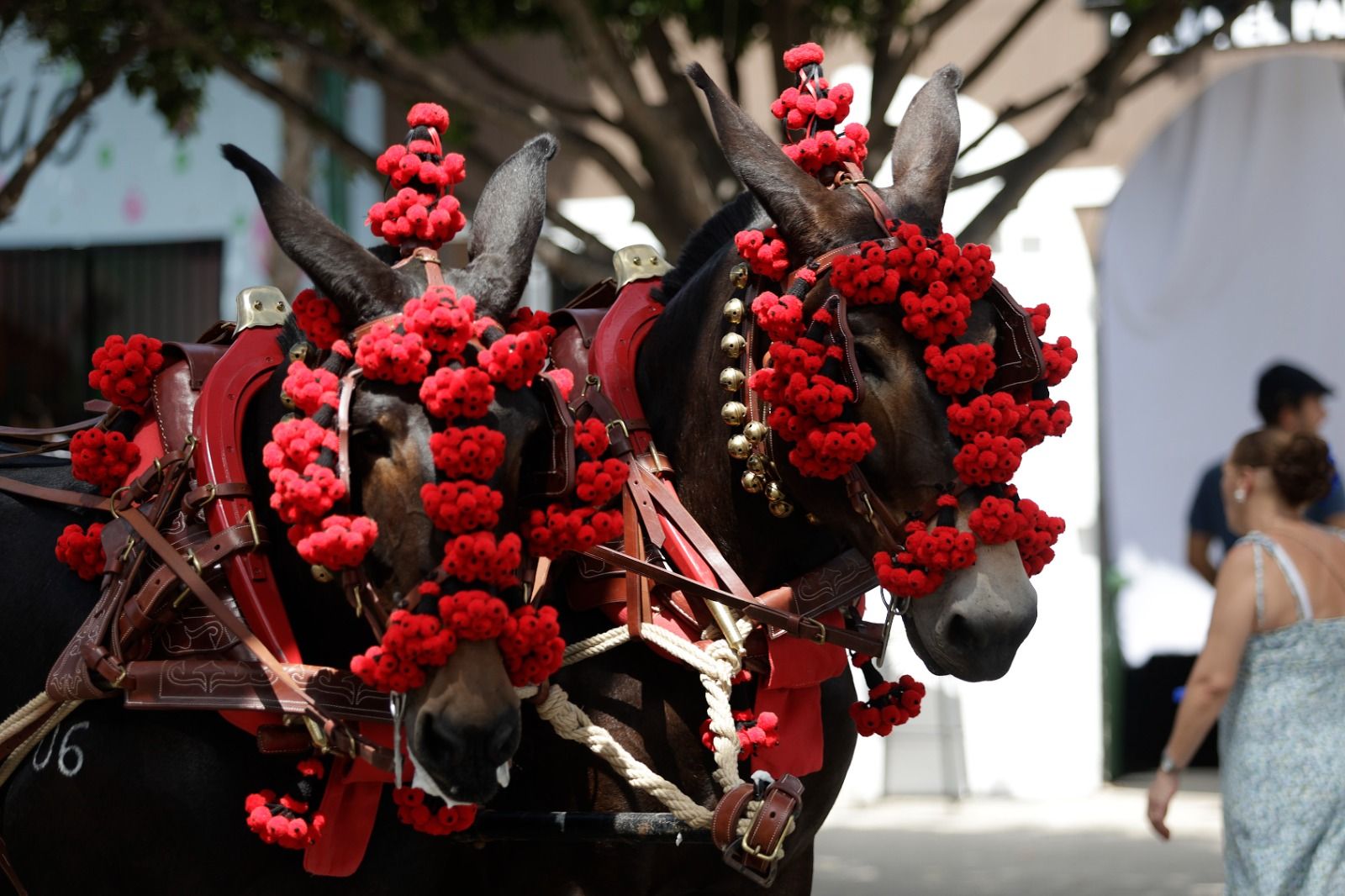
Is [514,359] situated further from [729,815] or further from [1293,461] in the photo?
[1293,461]

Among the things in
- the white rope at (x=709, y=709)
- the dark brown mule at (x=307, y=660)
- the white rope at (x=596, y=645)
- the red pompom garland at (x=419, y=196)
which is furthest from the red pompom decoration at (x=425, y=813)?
the red pompom garland at (x=419, y=196)

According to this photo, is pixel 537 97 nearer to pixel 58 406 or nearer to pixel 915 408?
pixel 58 406

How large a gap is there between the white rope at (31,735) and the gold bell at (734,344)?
134 cm

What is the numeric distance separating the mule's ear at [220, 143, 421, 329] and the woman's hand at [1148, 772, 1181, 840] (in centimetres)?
282

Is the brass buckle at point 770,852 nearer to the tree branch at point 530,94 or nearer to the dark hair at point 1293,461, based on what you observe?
the dark hair at point 1293,461

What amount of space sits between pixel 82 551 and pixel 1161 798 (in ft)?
9.93

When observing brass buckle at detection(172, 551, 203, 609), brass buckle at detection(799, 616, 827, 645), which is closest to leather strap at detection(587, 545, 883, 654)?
brass buckle at detection(799, 616, 827, 645)

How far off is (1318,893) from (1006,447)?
2.11 meters

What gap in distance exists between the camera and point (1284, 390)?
257 inches

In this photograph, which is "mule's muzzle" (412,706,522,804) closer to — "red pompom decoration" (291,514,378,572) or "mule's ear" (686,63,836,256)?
"red pompom decoration" (291,514,378,572)

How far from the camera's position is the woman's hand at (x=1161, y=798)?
4.42m

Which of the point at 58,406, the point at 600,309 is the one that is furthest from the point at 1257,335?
the point at 58,406

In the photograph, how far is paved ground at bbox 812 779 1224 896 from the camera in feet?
24.1

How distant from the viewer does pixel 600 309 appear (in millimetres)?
3645
